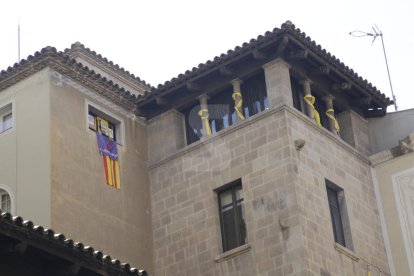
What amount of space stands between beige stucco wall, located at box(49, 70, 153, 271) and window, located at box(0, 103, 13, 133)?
60.9 inches

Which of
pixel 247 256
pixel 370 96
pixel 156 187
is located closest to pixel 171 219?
pixel 156 187

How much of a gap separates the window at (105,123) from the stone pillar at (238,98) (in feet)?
9.98

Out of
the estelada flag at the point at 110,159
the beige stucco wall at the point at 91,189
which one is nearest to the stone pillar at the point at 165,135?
the beige stucco wall at the point at 91,189

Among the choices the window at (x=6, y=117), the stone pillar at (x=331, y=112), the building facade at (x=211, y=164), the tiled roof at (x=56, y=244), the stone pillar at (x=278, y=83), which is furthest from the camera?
the stone pillar at (x=331, y=112)

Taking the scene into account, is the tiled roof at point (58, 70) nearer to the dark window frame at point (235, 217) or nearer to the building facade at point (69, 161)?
the building facade at point (69, 161)

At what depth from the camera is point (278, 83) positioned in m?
24.0

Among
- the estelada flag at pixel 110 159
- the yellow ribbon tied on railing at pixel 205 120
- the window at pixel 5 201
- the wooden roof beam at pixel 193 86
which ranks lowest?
the window at pixel 5 201

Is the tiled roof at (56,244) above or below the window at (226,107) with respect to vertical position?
below

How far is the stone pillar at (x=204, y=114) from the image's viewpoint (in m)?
25.0

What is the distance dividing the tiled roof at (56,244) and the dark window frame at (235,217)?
6.24m

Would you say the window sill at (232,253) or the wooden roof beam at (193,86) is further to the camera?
the wooden roof beam at (193,86)

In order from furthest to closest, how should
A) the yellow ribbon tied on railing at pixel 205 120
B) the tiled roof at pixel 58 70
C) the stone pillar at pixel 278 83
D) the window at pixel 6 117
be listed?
the yellow ribbon tied on railing at pixel 205 120
the window at pixel 6 117
the tiled roof at pixel 58 70
the stone pillar at pixel 278 83

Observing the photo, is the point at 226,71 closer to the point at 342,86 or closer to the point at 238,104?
the point at 238,104

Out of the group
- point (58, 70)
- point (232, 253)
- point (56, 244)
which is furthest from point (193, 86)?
point (56, 244)
